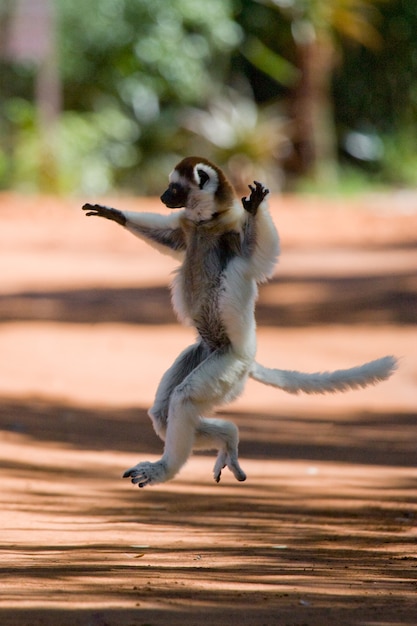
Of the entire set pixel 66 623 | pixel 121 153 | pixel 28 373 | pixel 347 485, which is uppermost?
pixel 121 153

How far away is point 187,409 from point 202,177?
48.0 inches

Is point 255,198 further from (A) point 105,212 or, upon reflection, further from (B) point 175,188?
(A) point 105,212

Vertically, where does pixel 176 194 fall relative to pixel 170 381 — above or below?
above

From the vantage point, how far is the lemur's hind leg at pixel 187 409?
6.01 metres

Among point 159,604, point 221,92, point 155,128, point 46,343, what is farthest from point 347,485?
point 221,92

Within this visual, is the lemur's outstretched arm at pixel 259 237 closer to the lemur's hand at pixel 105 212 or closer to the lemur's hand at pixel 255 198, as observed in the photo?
the lemur's hand at pixel 255 198

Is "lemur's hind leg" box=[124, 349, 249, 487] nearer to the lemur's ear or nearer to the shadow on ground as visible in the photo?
the lemur's ear

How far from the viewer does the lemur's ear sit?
605 centimetres

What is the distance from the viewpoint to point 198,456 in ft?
34.1

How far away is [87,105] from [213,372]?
29.0m

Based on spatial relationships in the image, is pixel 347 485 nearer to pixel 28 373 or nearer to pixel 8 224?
pixel 28 373

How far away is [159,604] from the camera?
184 inches

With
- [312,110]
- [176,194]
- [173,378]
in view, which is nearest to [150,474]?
[173,378]

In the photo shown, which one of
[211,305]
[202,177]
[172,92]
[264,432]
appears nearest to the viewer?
[202,177]
